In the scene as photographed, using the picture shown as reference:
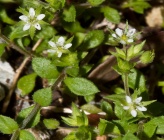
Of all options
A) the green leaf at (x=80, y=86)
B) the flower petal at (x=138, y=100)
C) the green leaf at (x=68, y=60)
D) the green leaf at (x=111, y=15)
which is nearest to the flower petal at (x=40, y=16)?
the green leaf at (x=68, y=60)

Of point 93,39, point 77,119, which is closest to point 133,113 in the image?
point 77,119

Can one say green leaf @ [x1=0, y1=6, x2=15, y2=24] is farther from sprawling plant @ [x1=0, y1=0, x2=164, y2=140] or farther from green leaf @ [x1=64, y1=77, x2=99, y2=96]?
green leaf @ [x1=64, y1=77, x2=99, y2=96]

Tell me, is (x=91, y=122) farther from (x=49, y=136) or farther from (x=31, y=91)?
(x=31, y=91)

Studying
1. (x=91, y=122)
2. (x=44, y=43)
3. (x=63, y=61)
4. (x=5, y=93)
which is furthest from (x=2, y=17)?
(x=91, y=122)

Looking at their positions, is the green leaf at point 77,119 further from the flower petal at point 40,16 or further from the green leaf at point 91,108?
the flower petal at point 40,16

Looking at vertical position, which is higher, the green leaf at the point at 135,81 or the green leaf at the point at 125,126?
the green leaf at the point at 135,81

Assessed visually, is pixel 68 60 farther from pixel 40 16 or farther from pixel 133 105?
pixel 133 105
